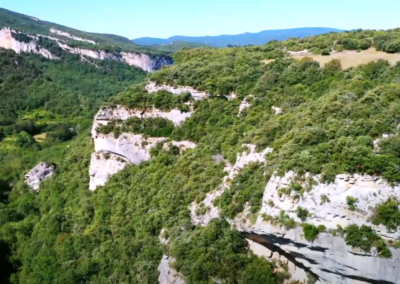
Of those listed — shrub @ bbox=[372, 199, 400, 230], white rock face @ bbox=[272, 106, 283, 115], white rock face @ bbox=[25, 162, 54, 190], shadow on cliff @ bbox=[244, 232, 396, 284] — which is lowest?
white rock face @ bbox=[25, 162, 54, 190]

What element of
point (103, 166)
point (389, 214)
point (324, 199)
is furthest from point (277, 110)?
point (103, 166)

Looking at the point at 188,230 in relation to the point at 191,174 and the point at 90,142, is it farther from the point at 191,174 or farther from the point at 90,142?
the point at 90,142

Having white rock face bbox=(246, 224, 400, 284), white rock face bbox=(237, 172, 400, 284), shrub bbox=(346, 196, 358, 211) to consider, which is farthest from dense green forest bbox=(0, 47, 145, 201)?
shrub bbox=(346, 196, 358, 211)

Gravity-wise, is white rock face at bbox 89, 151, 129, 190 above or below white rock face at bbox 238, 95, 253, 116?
below

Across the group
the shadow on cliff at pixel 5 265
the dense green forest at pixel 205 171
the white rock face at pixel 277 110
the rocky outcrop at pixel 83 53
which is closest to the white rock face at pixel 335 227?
the dense green forest at pixel 205 171

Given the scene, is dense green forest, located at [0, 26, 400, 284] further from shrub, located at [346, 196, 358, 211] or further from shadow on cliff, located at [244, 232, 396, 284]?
shrub, located at [346, 196, 358, 211]

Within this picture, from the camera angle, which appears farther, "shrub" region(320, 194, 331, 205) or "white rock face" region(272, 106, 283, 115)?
"white rock face" region(272, 106, 283, 115)
